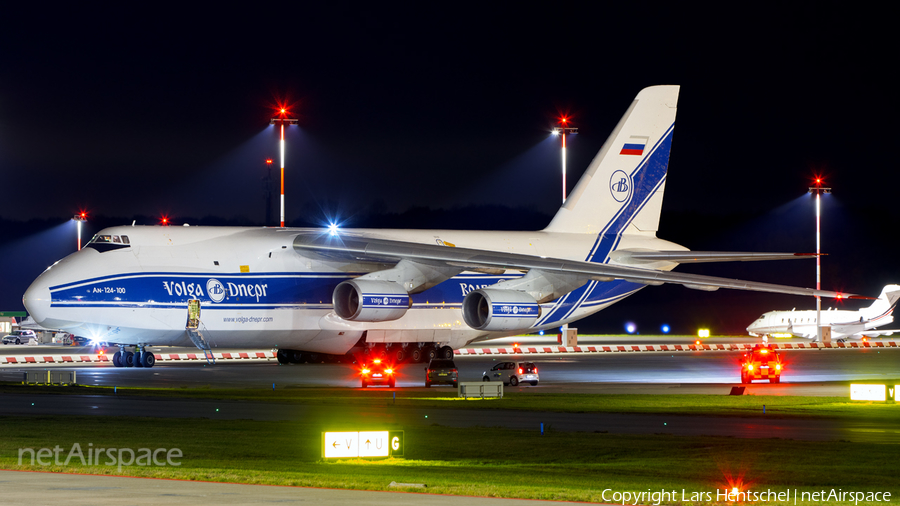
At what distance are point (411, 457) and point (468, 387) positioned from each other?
11943 mm

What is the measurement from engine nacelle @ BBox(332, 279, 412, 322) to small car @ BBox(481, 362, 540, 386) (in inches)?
138

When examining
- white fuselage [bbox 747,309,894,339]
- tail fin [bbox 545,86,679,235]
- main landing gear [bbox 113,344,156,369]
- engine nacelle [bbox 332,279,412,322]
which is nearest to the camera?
engine nacelle [bbox 332,279,412,322]

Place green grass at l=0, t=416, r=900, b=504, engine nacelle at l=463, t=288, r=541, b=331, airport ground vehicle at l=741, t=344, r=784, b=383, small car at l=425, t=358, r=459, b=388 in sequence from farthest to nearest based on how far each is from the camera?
1. airport ground vehicle at l=741, t=344, r=784, b=383
2. engine nacelle at l=463, t=288, r=541, b=331
3. small car at l=425, t=358, r=459, b=388
4. green grass at l=0, t=416, r=900, b=504

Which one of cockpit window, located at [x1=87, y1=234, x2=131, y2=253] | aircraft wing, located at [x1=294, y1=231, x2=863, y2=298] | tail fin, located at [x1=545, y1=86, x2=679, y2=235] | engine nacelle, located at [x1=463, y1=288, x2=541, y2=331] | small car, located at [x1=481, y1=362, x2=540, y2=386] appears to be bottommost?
small car, located at [x1=481, y1=362, x2=540, y2=386]

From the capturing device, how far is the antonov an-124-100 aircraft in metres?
32.2

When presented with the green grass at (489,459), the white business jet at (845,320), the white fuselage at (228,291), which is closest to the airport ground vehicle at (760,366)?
the white fuselage at (228,291)

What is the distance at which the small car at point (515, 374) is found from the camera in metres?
34.8

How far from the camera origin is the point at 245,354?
51.5 meters

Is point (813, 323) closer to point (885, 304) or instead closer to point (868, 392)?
point (885, 304)

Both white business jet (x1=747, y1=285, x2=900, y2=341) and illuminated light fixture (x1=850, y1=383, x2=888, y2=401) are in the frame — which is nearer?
illuminated light fixture (x1=850, y1=383, x2=888, y2=401)

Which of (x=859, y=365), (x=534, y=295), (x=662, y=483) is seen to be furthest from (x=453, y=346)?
(x=662, y=483)

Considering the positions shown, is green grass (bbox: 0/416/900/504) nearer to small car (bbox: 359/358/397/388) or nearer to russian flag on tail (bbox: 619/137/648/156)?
small car (bbox: 359/358/397/388)

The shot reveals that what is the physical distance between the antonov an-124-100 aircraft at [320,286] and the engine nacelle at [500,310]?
4cm

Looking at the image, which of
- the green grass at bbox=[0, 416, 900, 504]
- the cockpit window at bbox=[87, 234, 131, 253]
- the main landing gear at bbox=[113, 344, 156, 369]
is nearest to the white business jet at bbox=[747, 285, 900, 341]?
the main landing gear at bbox=[113, 344, 156, 369]
